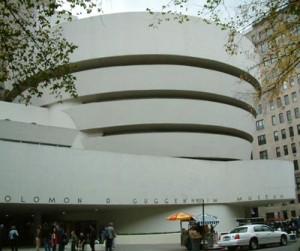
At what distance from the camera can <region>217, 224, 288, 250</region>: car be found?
868 inches

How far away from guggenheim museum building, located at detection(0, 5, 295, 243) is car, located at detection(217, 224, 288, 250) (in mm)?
11977

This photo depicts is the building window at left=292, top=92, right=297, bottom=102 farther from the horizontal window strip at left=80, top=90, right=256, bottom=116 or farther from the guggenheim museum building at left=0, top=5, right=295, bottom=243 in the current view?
the horizontal window strip at left=80, top=90, right=256, bottom=116

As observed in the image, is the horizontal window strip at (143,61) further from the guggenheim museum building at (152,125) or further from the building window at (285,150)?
the building window at (285,150)

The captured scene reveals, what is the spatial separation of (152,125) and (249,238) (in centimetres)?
1851

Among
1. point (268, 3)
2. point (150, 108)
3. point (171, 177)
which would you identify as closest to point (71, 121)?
point (150, 108)

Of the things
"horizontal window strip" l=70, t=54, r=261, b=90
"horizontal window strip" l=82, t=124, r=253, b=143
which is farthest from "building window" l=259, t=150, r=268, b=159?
"horizontal window strip" l=70, t=54, r=261, b=90

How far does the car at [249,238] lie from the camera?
868 inches

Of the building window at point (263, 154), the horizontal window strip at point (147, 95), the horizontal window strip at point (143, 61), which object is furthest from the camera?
the building window at point (263, 154)

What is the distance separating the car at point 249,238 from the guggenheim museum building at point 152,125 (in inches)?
472

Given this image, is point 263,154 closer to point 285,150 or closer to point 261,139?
point 261,139

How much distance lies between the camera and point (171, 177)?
120ft

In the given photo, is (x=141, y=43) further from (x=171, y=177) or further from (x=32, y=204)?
(x=32, y=204)

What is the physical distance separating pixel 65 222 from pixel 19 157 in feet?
41.0

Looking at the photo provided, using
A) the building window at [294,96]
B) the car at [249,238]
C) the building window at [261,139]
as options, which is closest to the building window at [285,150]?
the building window at [261,139]
